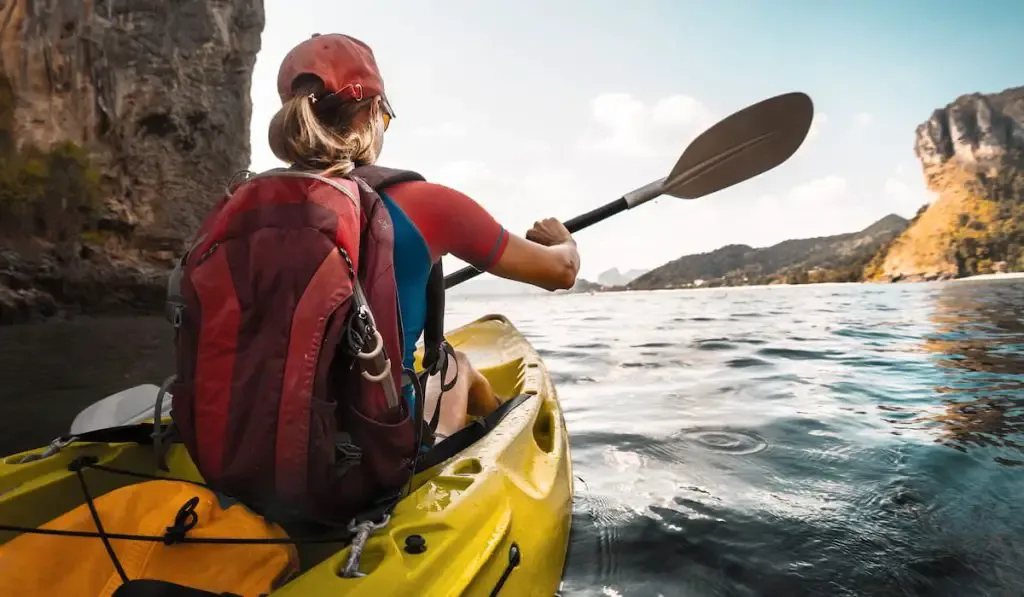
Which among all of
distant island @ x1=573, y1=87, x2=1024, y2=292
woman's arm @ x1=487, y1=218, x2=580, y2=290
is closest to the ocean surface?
woman's arm @ x1=487, y1=218, x2=580, y2=290

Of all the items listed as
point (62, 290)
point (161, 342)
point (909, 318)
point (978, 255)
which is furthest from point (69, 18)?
point (978, 255)

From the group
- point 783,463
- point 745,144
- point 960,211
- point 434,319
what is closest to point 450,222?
point 434,319

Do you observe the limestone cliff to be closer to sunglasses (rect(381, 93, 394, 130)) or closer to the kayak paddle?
the kayak paddle

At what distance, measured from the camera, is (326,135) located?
156 centimetres

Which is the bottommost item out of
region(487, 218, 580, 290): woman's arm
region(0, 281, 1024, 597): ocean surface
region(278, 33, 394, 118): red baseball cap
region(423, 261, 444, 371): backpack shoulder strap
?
region(0, 281, 1024, 597): ocean surface

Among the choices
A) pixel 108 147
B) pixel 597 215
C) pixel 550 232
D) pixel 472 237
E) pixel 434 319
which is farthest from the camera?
pixel 108 147

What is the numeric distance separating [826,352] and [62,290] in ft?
63.4

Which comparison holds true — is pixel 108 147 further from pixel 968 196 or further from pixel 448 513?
pixel 968 196

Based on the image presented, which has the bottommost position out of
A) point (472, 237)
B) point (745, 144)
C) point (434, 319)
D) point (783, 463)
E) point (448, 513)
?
point (783, 463)

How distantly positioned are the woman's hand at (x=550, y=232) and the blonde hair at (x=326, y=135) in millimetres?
767

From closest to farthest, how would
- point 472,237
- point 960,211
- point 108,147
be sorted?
point 472,237, point 108,147, point 960,211

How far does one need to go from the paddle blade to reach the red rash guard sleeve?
8.36ft

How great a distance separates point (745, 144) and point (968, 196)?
86528 mm

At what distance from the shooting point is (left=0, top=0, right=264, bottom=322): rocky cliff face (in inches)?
693
